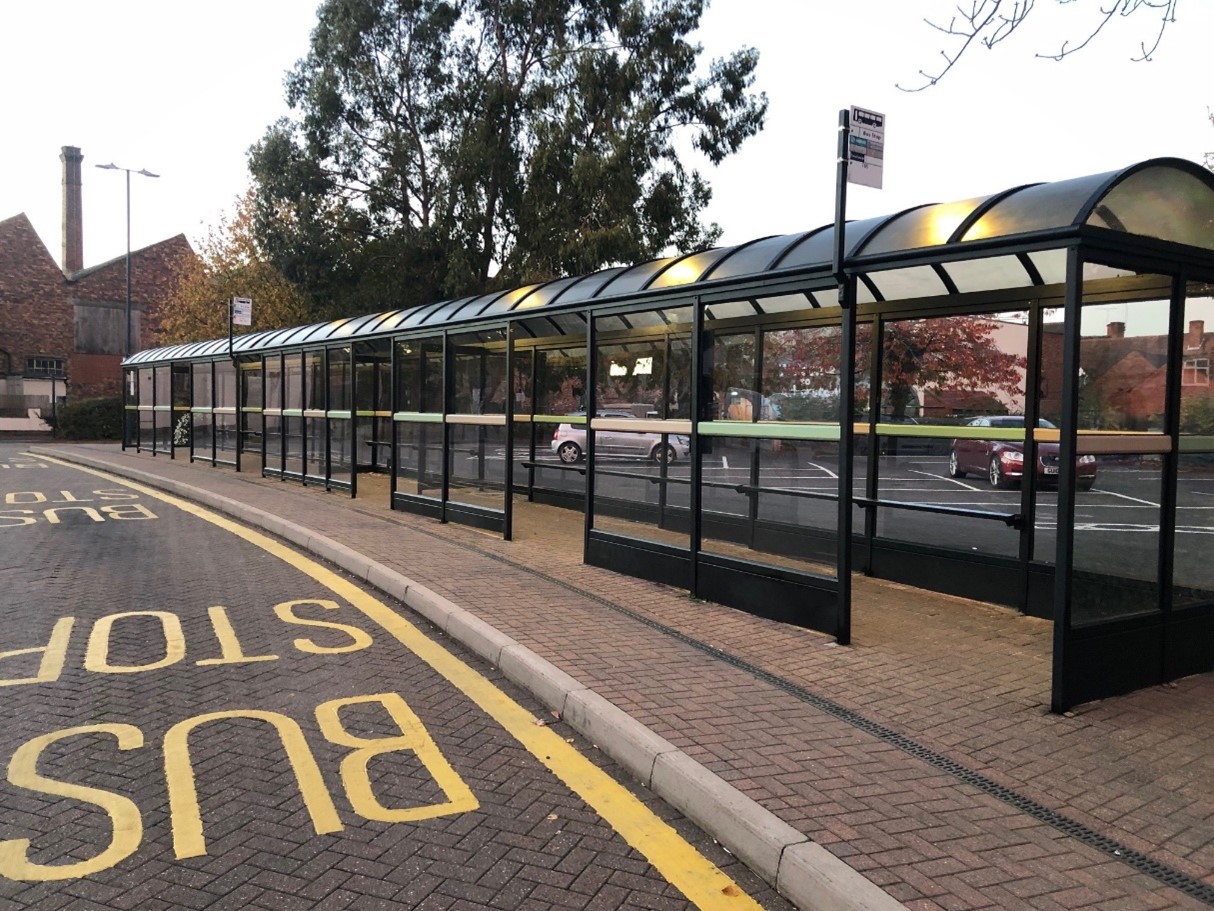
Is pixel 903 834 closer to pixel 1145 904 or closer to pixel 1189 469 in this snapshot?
pixel 1145 904

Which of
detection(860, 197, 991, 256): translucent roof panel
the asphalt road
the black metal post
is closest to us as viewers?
the asphalt road

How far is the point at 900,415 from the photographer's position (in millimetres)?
7758

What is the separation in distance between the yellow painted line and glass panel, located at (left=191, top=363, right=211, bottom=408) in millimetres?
15330

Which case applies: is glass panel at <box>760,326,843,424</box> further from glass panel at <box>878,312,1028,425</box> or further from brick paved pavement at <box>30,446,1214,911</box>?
brick paved pavement at <box>30,446,1214,911</box>

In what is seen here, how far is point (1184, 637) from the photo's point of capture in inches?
205

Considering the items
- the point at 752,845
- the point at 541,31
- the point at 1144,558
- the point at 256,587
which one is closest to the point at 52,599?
the point at 256,587

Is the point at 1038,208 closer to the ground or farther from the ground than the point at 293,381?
farther from the ground

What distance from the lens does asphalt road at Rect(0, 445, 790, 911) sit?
3.04 meters

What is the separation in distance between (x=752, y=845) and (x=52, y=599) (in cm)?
627

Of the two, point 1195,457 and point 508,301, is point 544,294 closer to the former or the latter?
point 508,301

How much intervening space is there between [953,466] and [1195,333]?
7.39 ft

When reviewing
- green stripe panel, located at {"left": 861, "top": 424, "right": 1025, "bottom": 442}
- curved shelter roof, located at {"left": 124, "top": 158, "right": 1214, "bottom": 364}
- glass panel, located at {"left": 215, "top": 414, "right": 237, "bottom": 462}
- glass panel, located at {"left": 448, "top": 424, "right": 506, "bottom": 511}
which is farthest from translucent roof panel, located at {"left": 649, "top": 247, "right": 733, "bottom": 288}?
glass panel, located at {"left": 215, "top": 414, "right": 237, "bottom": 462}

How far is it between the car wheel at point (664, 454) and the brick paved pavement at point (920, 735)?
179cm

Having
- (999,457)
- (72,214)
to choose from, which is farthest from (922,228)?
(72,214)
